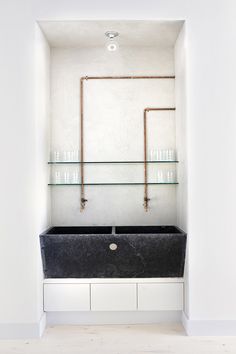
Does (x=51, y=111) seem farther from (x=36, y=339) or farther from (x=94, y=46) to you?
(x=36, y=339)

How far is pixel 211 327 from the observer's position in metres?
3.32

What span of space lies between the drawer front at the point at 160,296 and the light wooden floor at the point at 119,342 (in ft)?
0.62

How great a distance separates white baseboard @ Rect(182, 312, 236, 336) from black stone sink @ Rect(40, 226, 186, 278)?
0.43 m

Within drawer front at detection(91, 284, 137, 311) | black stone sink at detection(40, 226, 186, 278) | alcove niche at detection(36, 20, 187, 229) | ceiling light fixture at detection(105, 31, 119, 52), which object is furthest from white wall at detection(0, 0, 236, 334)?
alcove niche at detection(36, 20, 187, 229)

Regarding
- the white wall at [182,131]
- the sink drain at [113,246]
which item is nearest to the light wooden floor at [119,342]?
the white wall at [182,131]

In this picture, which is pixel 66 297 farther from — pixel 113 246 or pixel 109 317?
pixel 113 246

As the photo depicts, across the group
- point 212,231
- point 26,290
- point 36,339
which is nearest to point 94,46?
point 212,231

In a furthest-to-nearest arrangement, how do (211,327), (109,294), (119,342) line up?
(109,294) → (211,327) → (119,342)

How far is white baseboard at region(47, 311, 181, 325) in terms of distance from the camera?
3.60 m

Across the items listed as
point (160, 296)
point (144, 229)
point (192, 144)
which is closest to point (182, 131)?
point (192, 144)

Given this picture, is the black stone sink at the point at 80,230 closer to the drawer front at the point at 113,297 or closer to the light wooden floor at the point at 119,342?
the drawer front at the point at 113,297

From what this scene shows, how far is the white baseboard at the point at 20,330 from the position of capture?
3.28 metres

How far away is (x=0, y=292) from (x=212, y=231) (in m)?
1.85

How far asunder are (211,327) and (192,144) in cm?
156
